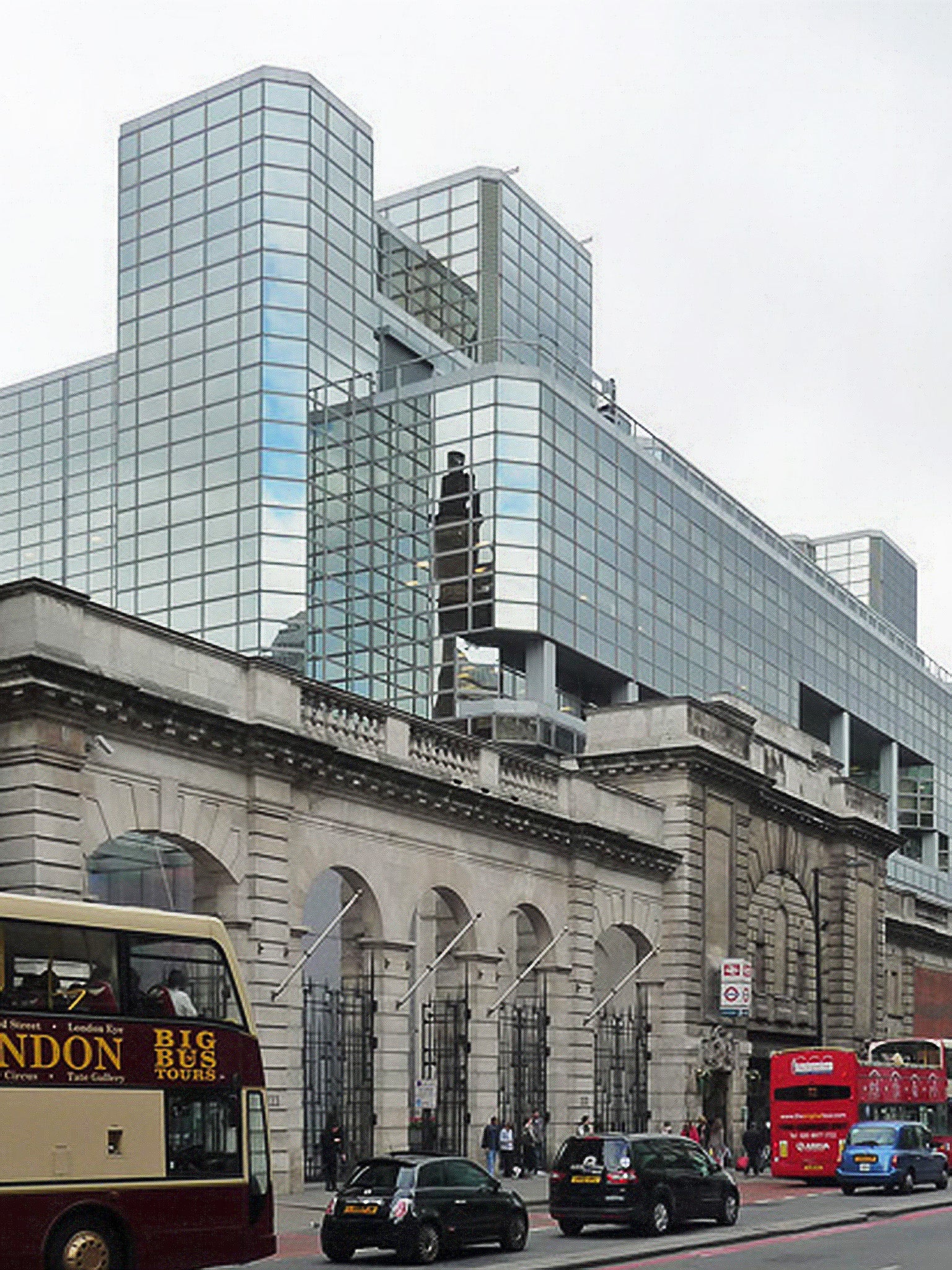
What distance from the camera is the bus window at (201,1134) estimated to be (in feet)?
77.7

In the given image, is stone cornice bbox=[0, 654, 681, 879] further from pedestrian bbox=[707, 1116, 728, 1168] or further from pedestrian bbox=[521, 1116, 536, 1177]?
pedestrian bbox=[707, 1116, 728, 1168]

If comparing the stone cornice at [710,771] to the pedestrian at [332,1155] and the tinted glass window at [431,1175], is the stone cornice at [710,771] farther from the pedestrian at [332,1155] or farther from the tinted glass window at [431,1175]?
the tinted glass window at [431,1175]

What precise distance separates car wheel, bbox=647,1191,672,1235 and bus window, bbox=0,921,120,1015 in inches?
600

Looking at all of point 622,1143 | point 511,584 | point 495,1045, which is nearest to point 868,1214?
point 622,1143

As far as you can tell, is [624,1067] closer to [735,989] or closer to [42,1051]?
[735,989]

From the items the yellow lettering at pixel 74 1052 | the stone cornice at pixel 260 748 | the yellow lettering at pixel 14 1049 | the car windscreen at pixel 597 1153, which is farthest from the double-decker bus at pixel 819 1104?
the yellow lettering at pixel 14 1049

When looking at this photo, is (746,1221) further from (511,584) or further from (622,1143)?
(511,584)

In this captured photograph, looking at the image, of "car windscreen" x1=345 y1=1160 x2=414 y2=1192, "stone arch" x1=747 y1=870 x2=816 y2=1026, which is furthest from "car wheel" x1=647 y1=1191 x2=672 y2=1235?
"stone arch" x1=747 y1=870 x2=816 y2=1026

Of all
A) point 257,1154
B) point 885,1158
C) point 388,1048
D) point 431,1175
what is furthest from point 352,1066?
point 257,1154

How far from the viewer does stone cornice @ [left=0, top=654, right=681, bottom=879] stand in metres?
34.7

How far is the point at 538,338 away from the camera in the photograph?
102 m

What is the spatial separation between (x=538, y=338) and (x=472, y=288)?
424 cm

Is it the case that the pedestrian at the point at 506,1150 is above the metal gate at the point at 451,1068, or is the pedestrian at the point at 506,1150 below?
below

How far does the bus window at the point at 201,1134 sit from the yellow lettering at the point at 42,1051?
188 cm
